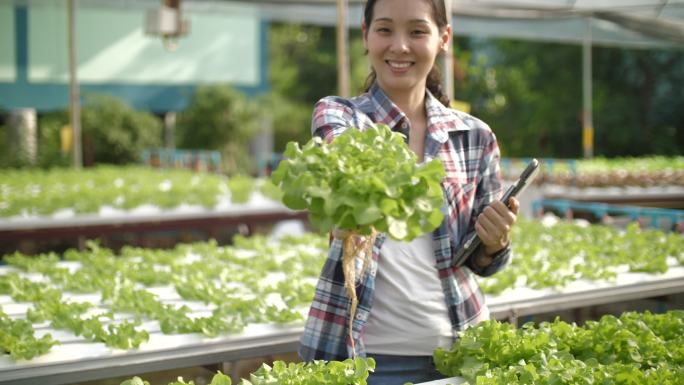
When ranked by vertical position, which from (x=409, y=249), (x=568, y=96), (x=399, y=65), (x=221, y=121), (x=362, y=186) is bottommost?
(x=409, y=249)

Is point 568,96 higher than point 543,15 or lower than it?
higher

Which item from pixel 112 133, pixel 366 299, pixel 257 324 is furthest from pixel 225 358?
pixel 112 133

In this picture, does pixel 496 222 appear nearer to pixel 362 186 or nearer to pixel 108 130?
pixel 362 186

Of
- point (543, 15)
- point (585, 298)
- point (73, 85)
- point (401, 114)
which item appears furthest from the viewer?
point (73, 85)

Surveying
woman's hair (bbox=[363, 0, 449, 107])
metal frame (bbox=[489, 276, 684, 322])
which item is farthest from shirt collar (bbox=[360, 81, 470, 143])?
metal frame (bbox=[489, 276, 684, 322])

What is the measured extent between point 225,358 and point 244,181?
14.5 ft

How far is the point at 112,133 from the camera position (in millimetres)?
13781

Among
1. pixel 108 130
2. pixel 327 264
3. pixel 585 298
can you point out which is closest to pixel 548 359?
pixel 327 264

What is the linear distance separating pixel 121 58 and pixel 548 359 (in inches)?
566

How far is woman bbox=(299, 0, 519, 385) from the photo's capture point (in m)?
1.87

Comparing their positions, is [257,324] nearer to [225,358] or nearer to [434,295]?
[225,358]

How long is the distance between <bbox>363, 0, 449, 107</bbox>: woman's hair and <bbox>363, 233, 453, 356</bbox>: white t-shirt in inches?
18.0

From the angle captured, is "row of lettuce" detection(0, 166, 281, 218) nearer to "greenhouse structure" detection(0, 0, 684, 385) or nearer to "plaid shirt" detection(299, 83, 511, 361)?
"greenhouse structure" detection(0, 0, 684, 385)

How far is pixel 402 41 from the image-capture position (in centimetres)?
188
